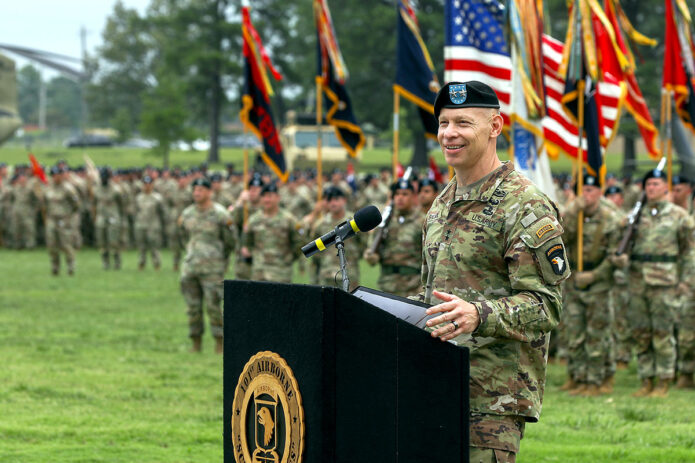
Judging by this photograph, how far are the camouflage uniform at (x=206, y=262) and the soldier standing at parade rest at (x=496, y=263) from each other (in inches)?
355

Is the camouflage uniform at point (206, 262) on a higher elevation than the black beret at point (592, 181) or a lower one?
lower

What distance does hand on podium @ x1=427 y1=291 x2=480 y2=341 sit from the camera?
314cm

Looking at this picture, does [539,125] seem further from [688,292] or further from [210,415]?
[210,415]

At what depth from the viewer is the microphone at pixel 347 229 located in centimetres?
346

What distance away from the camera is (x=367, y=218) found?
3.54 m

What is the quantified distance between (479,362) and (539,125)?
7274 millimetres

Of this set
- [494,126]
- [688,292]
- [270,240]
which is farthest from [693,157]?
[494,126]

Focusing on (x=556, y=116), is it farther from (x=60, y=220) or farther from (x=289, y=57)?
(x=289, y=57)

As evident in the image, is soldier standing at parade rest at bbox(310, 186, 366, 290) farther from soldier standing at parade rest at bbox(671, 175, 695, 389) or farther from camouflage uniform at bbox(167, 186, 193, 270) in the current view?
camouflage uniform at bbox(167, 186, 193, 270)

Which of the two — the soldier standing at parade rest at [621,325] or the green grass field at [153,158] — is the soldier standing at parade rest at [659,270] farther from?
the green grass field at [153,158]

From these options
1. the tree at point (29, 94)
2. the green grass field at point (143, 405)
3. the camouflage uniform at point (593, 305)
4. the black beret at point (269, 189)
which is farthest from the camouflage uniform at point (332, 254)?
the tree at point (29, 94)

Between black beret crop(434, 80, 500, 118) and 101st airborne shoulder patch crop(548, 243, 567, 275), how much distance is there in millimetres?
548

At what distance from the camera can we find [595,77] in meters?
10.7

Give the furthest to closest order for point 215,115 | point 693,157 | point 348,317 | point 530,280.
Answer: point 215,115 → point 693,157 → point 530,280 → point 348,317
